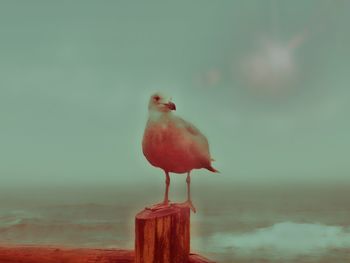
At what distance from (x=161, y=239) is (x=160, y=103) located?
81cm

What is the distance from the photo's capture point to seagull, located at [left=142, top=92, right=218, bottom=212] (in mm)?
2898

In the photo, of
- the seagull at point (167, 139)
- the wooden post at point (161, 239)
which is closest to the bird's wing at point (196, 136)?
the seagull at point (167, 139)

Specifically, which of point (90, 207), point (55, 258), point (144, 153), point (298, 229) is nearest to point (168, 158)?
point (144, 153)

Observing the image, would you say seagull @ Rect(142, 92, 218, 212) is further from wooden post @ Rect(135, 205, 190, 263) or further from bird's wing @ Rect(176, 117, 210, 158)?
wooden post @ Rect(135, 205, 190, 263)

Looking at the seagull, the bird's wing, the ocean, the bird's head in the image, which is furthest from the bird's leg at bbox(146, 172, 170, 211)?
the ocean

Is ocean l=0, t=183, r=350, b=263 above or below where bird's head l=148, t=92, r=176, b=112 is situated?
below

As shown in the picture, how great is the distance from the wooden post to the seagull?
0.19 meters

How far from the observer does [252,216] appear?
81.4 feet

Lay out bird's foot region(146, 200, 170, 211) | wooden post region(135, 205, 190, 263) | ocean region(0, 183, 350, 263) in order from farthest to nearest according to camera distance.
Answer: ocean region(0, 183, 350, 263)
bird's foot region(146, 200, 170, 211)
wooden post region(135, 205, 190, 263)

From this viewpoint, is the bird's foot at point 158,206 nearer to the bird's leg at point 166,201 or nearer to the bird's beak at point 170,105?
the bird's leg at point 166,201

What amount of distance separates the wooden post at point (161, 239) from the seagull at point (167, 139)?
0.19m

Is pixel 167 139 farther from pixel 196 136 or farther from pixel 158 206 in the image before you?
pixel 158 206

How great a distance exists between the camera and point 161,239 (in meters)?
2.55

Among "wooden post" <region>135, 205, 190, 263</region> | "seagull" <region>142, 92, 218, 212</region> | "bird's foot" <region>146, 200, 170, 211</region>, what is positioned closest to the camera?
"wooden post" <region>135, 205, 190, 263</region>
